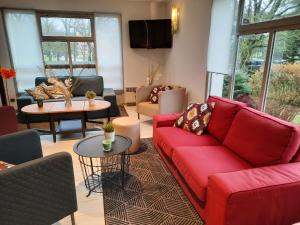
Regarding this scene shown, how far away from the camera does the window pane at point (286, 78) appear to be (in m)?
2.00

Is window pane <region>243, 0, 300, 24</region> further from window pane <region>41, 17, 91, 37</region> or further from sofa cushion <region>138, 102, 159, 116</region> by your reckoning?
window pane <region>41, 17, 91, 37</region>

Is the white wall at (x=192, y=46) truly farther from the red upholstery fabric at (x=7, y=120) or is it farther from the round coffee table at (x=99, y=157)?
the red upholstery fabric at (x=7, y=120)

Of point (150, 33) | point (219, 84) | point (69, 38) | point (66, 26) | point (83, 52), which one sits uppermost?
point (66, 26)

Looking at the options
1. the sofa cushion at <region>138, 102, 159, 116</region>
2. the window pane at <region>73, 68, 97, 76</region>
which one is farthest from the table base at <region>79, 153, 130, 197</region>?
the window pane at <region>73, 68, 97, 76</region>

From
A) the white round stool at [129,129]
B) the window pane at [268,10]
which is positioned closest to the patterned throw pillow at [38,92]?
the white round stool at [129,129]

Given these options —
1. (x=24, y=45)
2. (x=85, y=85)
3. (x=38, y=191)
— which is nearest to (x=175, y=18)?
(x=85, y=85)

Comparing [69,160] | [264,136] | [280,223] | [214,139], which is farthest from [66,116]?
[280,223]

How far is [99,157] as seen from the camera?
1.94 metres

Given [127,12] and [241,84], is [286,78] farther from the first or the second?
[127,12]

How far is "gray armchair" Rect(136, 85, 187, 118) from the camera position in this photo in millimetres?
3771

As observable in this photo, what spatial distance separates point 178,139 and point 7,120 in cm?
229

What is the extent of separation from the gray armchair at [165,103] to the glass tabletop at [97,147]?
154 centimetres

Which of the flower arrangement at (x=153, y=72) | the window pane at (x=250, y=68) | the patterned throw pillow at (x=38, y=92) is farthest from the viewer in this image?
the flower arrangement at (x=153, y=72)

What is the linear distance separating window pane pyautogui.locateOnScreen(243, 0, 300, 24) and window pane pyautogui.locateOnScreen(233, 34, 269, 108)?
0.64ft
